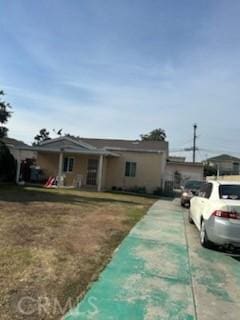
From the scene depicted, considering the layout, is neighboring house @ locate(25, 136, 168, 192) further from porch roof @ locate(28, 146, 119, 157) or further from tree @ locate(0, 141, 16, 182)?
tree @ locate(0, 141, 16, 182)

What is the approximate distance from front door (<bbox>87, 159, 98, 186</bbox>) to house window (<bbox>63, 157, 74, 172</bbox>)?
1.37m

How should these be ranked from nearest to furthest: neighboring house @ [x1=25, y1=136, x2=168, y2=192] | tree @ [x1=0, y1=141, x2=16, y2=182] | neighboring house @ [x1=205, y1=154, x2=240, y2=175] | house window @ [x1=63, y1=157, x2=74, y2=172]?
tree @ [x1=0, y1=141, x2=16, y2=182] < neighboring house @ [x1=25, y1=136, x2=168, y2=192] < house window @ [x1=63, y1=157, x2=74, y2=172] < neighboring house @ [x1=205, y1=154, x2=240, y2=175]

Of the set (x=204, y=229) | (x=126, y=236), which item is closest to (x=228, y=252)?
(x=204, y=229)

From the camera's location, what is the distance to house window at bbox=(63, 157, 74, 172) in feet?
92.9

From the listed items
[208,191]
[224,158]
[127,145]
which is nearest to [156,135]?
[224,158]

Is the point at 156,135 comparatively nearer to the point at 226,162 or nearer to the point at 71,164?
the point at 226,162

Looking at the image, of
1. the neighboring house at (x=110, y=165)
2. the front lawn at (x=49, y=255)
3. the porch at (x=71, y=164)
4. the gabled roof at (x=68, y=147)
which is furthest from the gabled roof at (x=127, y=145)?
the front lawn at (x=49, y=255)

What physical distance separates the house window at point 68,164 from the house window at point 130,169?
4214 mm

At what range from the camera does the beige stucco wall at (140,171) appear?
27734 millimetres

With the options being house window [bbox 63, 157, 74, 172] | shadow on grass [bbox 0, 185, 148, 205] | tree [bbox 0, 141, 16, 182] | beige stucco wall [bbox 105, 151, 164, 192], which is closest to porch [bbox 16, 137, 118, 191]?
house window [bbox 63, 157, 74, 172]

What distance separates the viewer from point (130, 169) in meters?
28.3

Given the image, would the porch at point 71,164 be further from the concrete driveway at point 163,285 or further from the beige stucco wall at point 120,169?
the concrete driveway at point 163,285

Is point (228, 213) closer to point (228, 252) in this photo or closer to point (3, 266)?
point (228, 252)

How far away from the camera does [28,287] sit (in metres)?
4.88
